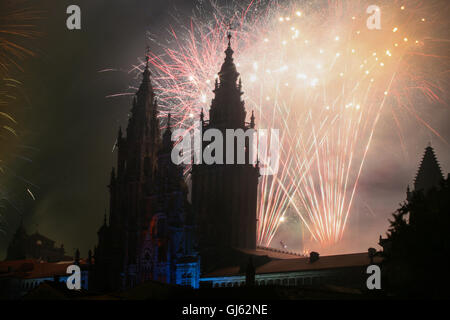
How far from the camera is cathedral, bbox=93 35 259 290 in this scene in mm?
75250

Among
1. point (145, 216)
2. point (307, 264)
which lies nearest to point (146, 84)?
point (145, 216)

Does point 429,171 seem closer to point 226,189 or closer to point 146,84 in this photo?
point 226,189

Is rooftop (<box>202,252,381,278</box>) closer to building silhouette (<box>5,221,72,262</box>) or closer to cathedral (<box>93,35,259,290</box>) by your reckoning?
cathedral (<box>93,35,259,290</box>)

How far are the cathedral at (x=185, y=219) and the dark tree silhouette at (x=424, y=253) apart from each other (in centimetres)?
3176

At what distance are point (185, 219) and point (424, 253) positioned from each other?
3809 centimetres

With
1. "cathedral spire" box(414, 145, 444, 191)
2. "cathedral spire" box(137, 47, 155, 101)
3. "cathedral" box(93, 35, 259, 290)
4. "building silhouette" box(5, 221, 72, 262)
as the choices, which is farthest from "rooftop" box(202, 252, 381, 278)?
"building silhouette" box(5, 221, 72, 262)

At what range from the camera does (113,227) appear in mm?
88625

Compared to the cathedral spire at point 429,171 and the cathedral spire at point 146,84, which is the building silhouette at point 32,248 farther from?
the cathedral spire at point 429,171

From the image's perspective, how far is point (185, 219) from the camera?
76062 mm

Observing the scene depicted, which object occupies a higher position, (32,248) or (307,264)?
(32,248)

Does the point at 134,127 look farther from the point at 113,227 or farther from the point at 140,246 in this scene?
the point at 140,246

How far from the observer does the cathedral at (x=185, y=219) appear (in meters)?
75.2
